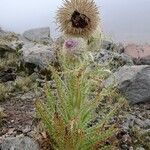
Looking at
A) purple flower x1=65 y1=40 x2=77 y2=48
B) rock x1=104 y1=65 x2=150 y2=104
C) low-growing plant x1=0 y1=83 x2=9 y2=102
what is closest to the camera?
purple flower x1=65 y1=40 x2=77 y2=48

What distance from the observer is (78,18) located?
601 centimetres

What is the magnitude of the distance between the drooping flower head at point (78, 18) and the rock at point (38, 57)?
5.03m

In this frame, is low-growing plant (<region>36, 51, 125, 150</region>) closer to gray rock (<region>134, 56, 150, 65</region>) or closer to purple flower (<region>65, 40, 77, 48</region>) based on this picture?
purple flower (<region>65, 40, 77, 48</region>)

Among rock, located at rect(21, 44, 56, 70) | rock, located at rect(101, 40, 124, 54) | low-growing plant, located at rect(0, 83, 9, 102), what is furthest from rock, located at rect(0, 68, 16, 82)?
rock, located at rect(101, 40, 124, 54)

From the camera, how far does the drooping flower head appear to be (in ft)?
19.5

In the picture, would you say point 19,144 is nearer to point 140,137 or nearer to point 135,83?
point 140,137

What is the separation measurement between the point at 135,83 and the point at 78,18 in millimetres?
3678

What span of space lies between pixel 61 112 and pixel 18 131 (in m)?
1.53

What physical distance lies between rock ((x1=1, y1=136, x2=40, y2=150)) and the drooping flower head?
1.58 m

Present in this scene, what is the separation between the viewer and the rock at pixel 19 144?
6.64 m

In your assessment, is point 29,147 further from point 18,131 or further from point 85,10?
point 85,10

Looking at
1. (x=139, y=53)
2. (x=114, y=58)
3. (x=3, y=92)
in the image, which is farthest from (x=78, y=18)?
(x=139, y=53)

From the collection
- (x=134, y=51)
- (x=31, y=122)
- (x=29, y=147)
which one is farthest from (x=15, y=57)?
(x=29, y=147)

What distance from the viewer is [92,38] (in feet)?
20.6
